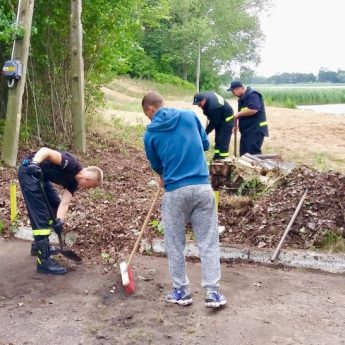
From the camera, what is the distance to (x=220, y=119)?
9352 millimetres

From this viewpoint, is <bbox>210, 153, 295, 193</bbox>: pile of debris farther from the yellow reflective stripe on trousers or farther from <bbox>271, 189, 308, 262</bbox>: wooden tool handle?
the yellow reflective stripe on trousers

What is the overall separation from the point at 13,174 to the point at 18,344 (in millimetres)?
4952

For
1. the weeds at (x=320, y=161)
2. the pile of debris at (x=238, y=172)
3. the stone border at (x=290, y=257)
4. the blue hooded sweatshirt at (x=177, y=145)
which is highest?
the blue hooded sweatshirt at (x=177, y=145)

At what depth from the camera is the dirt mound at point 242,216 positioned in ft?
19.9

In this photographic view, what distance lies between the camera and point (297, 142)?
14164mm

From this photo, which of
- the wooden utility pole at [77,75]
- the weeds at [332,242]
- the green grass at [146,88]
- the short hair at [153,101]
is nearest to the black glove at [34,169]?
the short hair at [153,101]

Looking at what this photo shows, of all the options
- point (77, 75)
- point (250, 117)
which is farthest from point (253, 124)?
point (77, 75)

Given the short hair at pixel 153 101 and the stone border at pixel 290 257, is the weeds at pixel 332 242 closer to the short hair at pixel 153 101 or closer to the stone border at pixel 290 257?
the stone border at pixel 290 257

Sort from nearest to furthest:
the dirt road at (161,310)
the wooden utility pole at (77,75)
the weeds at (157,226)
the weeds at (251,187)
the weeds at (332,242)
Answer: the dirt road at (161,310) < the weeds at (332,242) < the weeds at (157,226) < the weeds at (251,187) < the wooden utility pole at (77,75)

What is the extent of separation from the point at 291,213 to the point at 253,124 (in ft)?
9.73

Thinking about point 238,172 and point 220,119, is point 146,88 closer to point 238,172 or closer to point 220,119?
point 220,119

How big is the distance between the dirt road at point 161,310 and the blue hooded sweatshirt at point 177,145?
40.4 inches

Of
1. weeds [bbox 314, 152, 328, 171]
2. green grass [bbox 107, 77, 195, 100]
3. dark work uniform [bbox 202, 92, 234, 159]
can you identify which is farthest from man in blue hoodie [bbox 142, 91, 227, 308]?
green grass [bbox 107, 77, 195, 100]

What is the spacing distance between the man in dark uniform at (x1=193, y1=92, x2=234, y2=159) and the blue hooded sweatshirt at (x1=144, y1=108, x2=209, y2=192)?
168 inches
